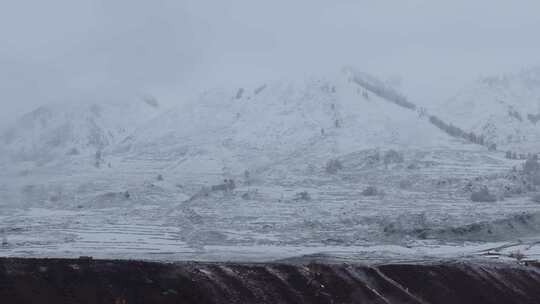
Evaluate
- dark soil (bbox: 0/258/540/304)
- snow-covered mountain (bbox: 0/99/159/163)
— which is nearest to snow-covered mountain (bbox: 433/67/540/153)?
snow-covered mountain (bbox: 0/99/159/163)

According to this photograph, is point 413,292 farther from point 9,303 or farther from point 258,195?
point 258,195

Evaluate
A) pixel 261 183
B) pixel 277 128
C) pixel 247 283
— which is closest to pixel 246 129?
pixel 277 128

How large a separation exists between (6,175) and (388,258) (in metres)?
99.4

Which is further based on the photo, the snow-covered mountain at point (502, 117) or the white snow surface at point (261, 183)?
the snow-covered mountain at point (502, 117)

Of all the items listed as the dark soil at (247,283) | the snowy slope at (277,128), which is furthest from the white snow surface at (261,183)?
the dark soil at (247,283)

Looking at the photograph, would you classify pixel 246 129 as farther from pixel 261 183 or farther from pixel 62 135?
pixel 62 135

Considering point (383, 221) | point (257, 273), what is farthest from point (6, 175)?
point (257, 273)

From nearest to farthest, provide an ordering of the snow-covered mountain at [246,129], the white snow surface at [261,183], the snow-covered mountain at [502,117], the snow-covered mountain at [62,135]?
the white snow surface at [261,183], the snow-covered mountain at [246,129], the snow-covered mountain at [502,117], the snow-covered mountain at [62,135]

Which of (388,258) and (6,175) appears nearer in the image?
(388,258)

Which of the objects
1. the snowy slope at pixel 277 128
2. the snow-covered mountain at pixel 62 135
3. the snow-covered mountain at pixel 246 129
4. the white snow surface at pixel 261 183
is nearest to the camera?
the white snow surface at pixel 261 183

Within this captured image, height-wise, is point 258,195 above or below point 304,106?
below

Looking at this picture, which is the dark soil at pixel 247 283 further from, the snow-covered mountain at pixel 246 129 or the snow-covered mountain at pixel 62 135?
the snow-covered mountain at pixel 62 135

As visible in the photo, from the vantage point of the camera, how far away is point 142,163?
148625mm

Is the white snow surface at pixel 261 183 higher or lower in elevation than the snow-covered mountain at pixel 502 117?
lower
